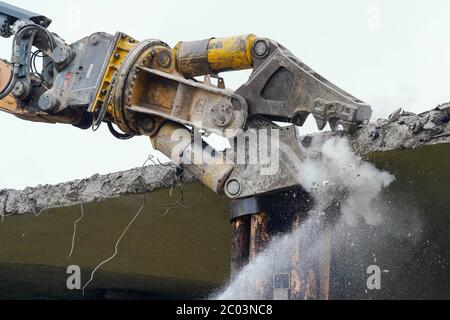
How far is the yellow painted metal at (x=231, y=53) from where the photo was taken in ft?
25.9

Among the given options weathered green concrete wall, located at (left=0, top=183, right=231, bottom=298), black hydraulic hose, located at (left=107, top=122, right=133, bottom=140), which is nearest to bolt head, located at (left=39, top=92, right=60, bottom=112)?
black hydraulic hose, located at (left=107, top=122, right=133, bottom=140)

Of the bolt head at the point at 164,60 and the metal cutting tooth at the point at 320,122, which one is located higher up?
the bolt head at the point at 164,60

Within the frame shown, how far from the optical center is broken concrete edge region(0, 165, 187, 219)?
1001 cm

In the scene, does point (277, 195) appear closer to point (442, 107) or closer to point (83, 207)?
point (442, 107)

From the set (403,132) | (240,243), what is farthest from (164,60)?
(403,132)

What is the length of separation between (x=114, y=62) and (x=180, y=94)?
2.62 feet

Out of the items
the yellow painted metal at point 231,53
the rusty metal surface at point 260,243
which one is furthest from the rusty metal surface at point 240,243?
the yellow painted metal at point 231,53

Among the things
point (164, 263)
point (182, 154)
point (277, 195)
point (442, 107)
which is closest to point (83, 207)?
point (164, 263)

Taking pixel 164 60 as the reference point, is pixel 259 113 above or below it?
below

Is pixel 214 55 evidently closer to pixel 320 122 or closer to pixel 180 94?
pixel 180 94

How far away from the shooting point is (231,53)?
7.96m

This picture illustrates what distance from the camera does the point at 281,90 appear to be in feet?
25.6

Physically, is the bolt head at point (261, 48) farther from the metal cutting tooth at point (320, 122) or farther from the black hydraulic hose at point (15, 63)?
the black hydraulic hose at point (15, 63)

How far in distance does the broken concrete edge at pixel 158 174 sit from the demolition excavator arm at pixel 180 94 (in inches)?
14.8
